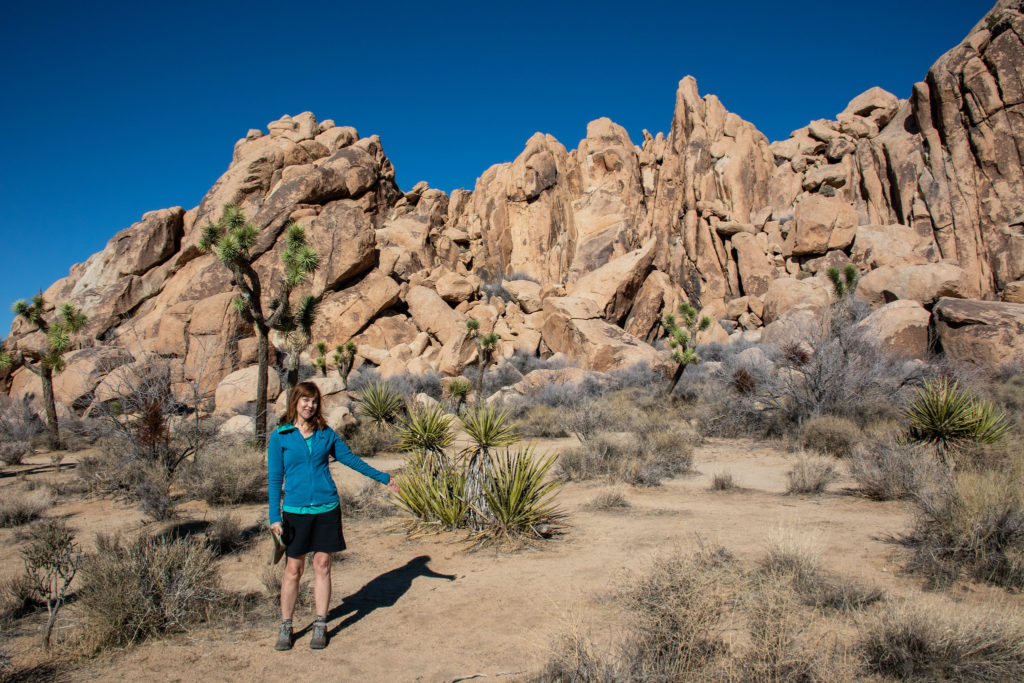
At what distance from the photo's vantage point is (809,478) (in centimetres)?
820

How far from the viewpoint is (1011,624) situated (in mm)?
3119

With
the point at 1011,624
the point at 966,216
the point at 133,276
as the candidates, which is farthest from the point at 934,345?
the point at 133,276

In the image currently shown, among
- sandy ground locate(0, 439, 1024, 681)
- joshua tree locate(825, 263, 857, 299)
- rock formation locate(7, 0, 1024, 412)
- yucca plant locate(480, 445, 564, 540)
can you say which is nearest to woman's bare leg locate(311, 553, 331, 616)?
sandy ground locate(0, 439, 1024, 681)

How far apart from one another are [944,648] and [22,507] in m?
10.1

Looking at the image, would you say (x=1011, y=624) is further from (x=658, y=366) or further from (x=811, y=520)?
A: (x=658, y=366)

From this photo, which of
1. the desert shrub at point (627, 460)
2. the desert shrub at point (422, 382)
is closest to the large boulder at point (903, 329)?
the desert shrub at point (627, 460)

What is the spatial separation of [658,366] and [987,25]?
24.3 metres

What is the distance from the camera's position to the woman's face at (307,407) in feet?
13.3

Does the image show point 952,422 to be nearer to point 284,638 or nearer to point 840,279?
point 284,638

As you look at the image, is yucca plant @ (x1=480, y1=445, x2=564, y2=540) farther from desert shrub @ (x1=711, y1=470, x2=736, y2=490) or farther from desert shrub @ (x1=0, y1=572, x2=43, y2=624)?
desert shrub @ (x1=0, y1=572, x2=43, y2=624)

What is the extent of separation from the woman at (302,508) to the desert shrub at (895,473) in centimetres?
673

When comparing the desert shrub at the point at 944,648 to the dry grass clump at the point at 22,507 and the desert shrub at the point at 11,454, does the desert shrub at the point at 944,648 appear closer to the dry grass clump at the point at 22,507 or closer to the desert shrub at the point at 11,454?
the dry grass clump at the point at 22,507

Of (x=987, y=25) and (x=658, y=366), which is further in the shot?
(x=987, y=25)

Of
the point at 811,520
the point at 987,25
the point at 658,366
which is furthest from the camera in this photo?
the point at 987,25
